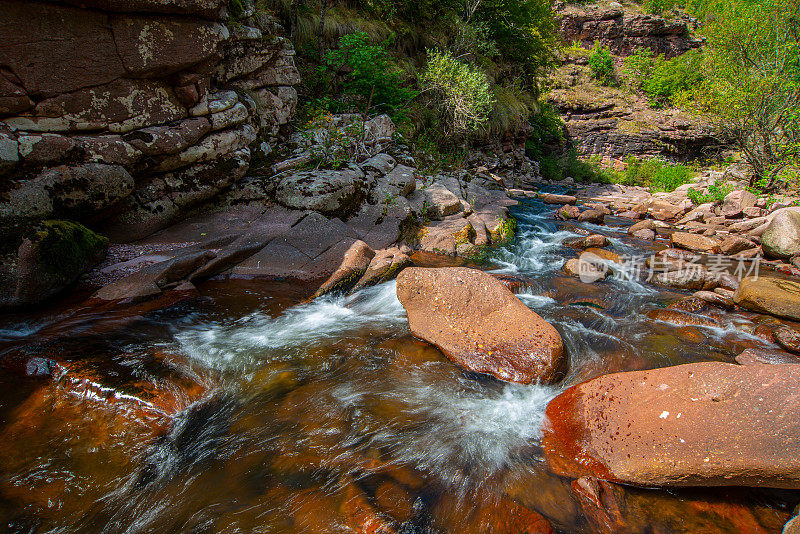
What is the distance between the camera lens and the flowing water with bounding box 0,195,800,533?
79.7 inches

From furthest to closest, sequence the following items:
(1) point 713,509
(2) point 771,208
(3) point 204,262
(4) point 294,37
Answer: (4) point 294,37, (2) point 771,208, (3) point 204,262, (1) point 713,509

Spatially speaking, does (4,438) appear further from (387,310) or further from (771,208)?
(771,208)

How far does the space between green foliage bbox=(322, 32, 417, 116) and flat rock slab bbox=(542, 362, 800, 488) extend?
31.2 ft

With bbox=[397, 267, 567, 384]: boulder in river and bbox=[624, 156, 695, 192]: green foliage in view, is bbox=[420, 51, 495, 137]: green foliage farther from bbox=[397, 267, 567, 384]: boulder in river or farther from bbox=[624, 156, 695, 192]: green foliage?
bbox=[624, 156, 695, 192]: green foliage

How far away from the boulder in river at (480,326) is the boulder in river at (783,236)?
23.2 feet

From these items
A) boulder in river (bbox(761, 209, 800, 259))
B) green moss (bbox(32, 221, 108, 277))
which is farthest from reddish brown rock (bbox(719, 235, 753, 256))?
green moss (bbox(32, 221, 108, 277))

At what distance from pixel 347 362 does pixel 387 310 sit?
4.08 ft

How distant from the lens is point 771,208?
9375 mm

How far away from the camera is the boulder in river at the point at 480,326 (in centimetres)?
330

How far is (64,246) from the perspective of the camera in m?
4.31

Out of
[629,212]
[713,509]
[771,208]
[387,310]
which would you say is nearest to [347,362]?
[387,310]

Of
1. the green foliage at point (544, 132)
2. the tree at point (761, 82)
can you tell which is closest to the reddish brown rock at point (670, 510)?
the tree at point (761, 82)

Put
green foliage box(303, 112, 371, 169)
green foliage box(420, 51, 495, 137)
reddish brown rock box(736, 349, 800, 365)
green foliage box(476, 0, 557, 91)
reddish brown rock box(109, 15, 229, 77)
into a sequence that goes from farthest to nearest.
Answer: green foliage box(476, 0, 557, 91) < green foliage box(420, 51, 495, 137) < green foliage box(303, 112, 371, 169) < reddish brown rock box(109, 15, 229, 77) < reddish brown rock box(736, 349, 800, 365)

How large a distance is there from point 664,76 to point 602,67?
4227 millimetres
